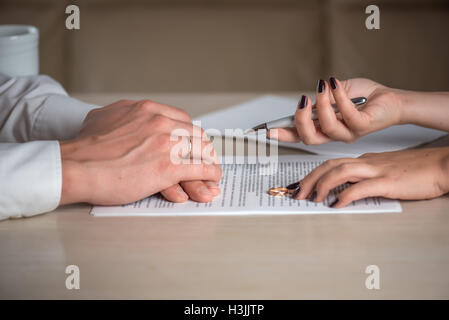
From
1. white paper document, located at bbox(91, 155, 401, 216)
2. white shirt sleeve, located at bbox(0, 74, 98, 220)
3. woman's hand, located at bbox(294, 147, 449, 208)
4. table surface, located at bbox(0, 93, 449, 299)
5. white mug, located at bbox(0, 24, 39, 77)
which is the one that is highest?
white mug, located at bbox(0, 24, 39, 77)

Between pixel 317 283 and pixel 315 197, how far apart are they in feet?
0.71

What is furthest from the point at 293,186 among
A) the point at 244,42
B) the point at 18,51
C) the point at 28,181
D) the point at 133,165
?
the point at 244,42

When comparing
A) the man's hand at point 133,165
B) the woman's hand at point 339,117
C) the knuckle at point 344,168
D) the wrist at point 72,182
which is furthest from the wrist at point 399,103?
the wrist at point 72,182

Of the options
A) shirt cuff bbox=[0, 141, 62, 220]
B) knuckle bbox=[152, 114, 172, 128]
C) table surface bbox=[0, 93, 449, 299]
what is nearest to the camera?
table surface bbox=[0, 93, 449, 299]

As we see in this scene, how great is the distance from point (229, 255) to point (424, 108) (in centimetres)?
51

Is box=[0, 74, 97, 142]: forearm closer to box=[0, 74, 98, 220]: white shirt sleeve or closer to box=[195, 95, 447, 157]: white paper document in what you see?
box=[0, 74, 98, 220]: white shirt sleeve

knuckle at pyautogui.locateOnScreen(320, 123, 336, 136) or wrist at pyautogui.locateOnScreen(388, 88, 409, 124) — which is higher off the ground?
wrist at pyautogui.locateOnScreen(388, 88, 409, 124)

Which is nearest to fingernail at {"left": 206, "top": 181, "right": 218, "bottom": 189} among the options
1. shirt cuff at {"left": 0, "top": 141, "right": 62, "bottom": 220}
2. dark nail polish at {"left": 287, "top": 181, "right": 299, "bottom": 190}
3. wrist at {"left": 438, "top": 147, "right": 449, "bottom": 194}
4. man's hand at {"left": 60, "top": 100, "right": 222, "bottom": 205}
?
man's hand at {"left": 60, "top": 100, "right": 222, "bottom": 205}

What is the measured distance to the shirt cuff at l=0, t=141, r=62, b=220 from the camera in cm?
74

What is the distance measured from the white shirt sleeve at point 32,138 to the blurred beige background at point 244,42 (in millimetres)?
1144

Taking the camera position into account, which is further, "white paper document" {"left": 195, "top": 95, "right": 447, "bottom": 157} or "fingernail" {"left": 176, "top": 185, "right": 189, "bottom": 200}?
"white paper document" {"left": 195, "top": 95, "right": 447, "bottom": 157}

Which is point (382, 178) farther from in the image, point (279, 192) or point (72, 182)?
point (72, 182)

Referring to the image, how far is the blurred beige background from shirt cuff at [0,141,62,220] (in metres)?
1.54

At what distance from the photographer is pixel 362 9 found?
2213 millimetres
